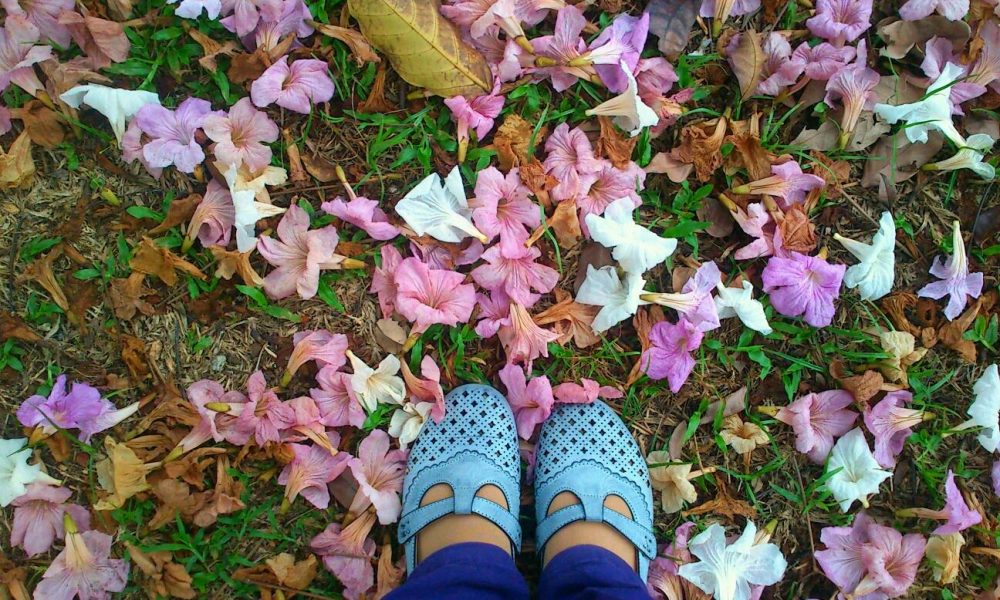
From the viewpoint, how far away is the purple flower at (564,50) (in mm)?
1858

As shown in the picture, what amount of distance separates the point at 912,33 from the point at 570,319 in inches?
51.4

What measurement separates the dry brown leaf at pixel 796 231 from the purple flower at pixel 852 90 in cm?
26

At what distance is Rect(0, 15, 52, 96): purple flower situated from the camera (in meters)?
1.81

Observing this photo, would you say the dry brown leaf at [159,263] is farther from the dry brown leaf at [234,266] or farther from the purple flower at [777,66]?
the purple flower at [777,66]

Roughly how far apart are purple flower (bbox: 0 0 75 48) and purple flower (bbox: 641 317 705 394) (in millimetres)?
1858

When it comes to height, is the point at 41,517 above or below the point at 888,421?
below

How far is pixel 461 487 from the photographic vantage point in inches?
74.3

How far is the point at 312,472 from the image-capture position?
1875 mm

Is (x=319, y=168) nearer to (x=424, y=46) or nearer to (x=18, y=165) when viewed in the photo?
(x=424, y=46)

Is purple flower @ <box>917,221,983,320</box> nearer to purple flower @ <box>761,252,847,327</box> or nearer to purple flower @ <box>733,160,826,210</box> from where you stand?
purple flower @ <box>761,252,847,327</box>

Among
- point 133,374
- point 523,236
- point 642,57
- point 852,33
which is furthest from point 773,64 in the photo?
point 133,374

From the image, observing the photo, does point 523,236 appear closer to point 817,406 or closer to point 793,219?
point 793,219

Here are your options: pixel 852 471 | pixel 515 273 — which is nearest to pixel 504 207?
pixel 515 273

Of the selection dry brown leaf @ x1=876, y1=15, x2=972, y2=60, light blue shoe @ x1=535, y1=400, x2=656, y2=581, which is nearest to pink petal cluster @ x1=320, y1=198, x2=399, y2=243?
light blue shoe @ x1=535, y1=400, x2=656, y2=581
